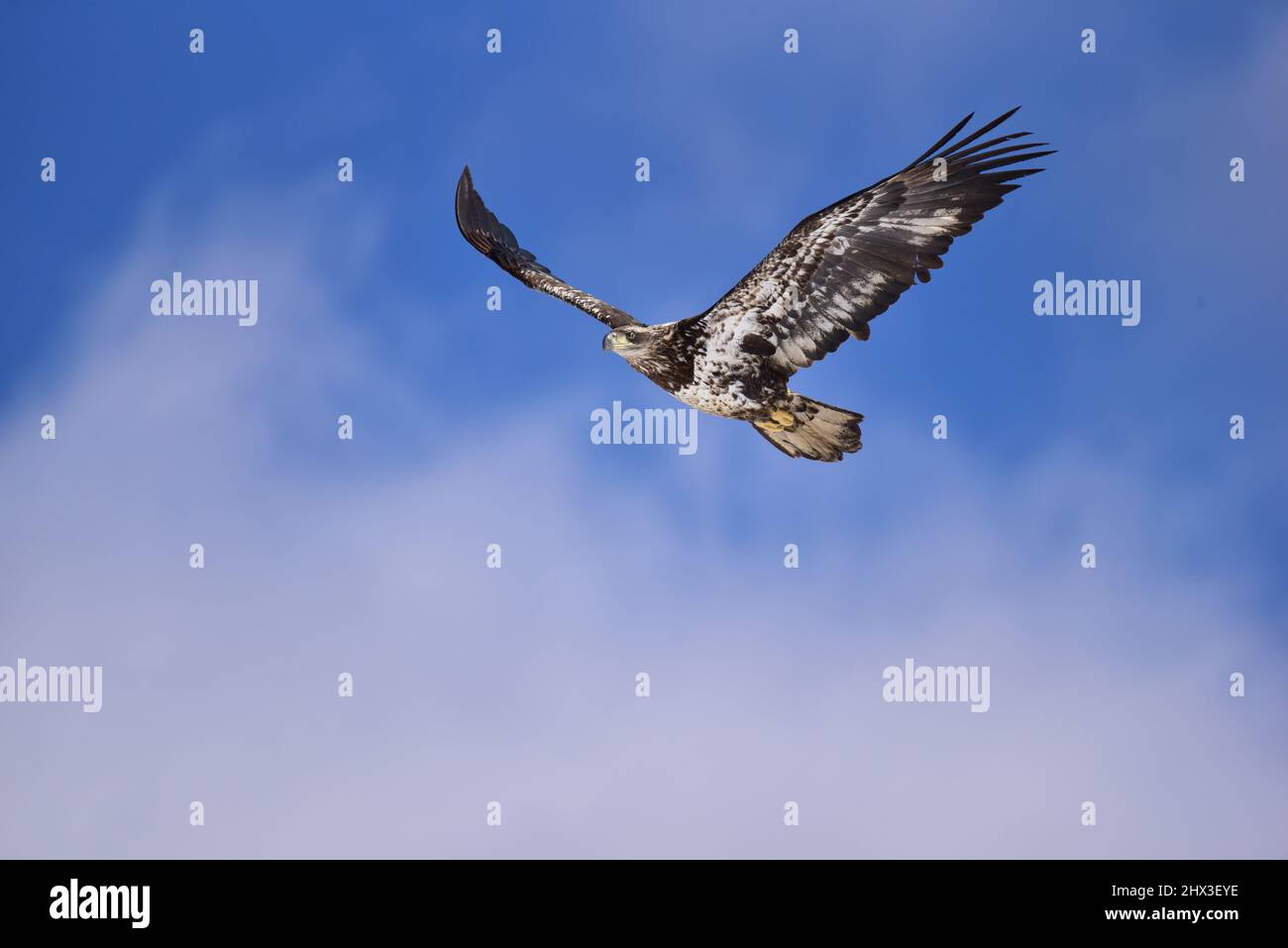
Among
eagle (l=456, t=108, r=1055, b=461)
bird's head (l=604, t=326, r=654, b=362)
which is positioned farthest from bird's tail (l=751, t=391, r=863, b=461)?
bird's head (l=604, t=326, r=654, b=362)

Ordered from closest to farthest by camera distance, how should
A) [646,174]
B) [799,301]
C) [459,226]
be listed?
[799,301] → [646,174] → [459,226]

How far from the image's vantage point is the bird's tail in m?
7.57

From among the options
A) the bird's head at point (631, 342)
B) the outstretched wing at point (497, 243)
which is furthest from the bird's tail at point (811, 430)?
the outstretched wing at point (497, 243)

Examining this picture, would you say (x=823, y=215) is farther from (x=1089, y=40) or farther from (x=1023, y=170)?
(x=1089, y=40)

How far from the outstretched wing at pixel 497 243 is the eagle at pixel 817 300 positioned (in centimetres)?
117

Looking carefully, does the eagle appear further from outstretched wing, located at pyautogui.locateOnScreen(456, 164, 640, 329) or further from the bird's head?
outstretched wing, located at pyautogui.locateOnScreen(456, 164, 640, 329)

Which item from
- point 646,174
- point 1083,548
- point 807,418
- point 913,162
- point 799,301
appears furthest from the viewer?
point 1083,548

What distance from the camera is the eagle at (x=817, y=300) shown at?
21.8 feet

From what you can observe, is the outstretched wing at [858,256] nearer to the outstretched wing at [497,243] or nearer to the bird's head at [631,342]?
the bird's head at [631,342]

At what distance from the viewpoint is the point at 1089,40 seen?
27.3ft

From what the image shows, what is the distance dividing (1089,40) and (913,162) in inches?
109

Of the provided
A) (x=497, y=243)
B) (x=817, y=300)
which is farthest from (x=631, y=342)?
(x=497, y=243)
